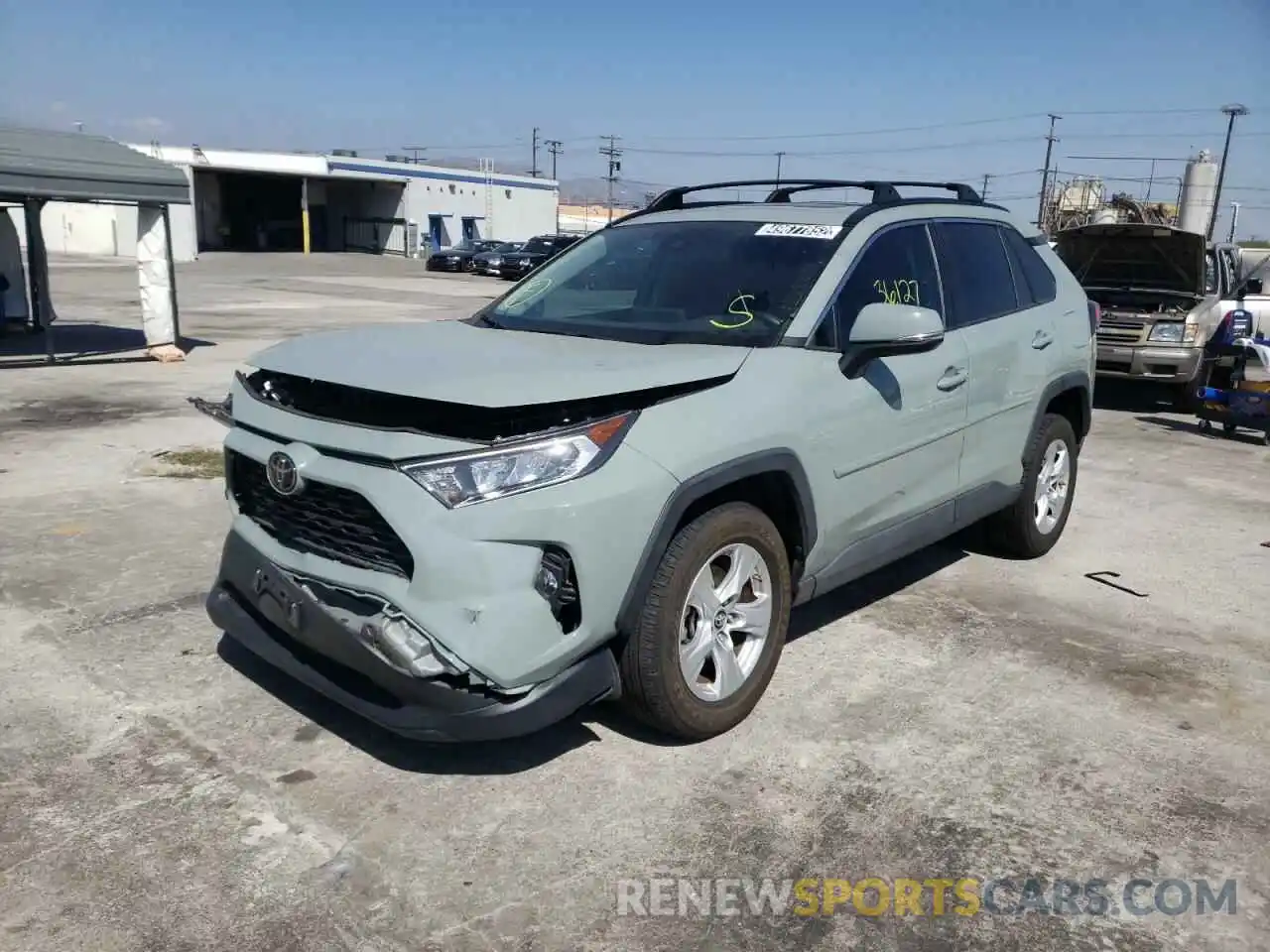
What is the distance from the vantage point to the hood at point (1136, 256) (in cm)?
1129

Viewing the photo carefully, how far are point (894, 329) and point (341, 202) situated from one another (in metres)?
62.8

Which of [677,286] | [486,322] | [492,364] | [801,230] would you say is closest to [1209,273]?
[801,230]

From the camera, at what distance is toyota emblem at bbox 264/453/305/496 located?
10.4 ft

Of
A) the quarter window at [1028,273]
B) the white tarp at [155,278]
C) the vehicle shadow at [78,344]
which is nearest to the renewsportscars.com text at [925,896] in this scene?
the quarter window at [1028,273]

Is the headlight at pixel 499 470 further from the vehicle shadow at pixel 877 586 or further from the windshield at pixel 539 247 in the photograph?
the windshield at pixel 539 247

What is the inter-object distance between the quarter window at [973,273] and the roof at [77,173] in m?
11.1

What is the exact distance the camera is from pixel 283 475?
10.5 feet

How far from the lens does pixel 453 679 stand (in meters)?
2.97

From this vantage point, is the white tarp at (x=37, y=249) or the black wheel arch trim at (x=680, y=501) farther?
the white tarp at (x=37, y=249)

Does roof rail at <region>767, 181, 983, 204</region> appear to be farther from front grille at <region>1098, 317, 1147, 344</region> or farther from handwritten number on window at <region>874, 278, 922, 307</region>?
front grille at <region>1098, 317, 1147, 344</region>

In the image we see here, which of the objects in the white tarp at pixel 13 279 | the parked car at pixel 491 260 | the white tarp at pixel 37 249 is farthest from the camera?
the parked car at pixel 491 260

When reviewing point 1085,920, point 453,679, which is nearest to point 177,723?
point 453,679

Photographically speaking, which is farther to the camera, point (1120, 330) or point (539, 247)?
point (539, 247)

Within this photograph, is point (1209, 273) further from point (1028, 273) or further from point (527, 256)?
point (527, 256)
